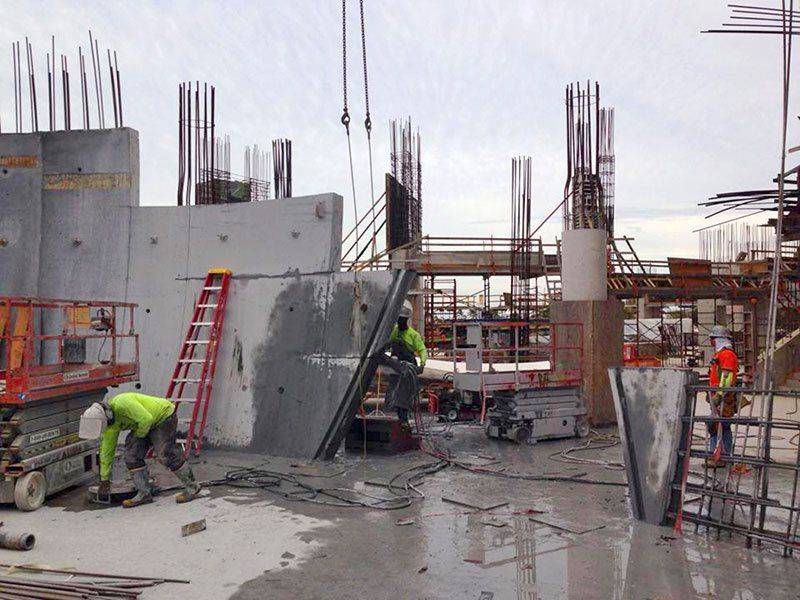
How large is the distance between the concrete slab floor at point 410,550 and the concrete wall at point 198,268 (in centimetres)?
262

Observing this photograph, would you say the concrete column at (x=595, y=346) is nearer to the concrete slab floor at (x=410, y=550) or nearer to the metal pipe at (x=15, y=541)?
the concrete slab floor at (x=410, y=550)

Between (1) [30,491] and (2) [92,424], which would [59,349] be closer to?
(1) [30,491]

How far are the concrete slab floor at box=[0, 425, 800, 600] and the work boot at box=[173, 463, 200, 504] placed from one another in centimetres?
15

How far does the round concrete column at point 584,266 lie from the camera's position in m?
14.0

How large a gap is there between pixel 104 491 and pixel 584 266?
997cm

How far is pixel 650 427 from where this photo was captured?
276 inches

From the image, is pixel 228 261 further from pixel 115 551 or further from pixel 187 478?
pixel 115 551

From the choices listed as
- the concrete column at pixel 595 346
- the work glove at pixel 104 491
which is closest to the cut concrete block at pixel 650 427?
the work glove at pixel 104 491

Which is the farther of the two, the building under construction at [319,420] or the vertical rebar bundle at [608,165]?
the vertical rebar bundle at [608,165]

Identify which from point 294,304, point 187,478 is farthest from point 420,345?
point 187,478

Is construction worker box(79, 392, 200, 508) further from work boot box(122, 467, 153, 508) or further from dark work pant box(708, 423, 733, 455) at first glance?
dark work pant box(708, 423, 733, 455)

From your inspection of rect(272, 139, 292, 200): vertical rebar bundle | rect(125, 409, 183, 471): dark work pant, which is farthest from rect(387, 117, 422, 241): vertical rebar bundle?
rect(125, 409, 183, 471): dark work pant

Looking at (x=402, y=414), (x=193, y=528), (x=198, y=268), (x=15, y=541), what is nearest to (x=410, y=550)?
(x=193, y=528)

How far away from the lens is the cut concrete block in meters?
6.80
